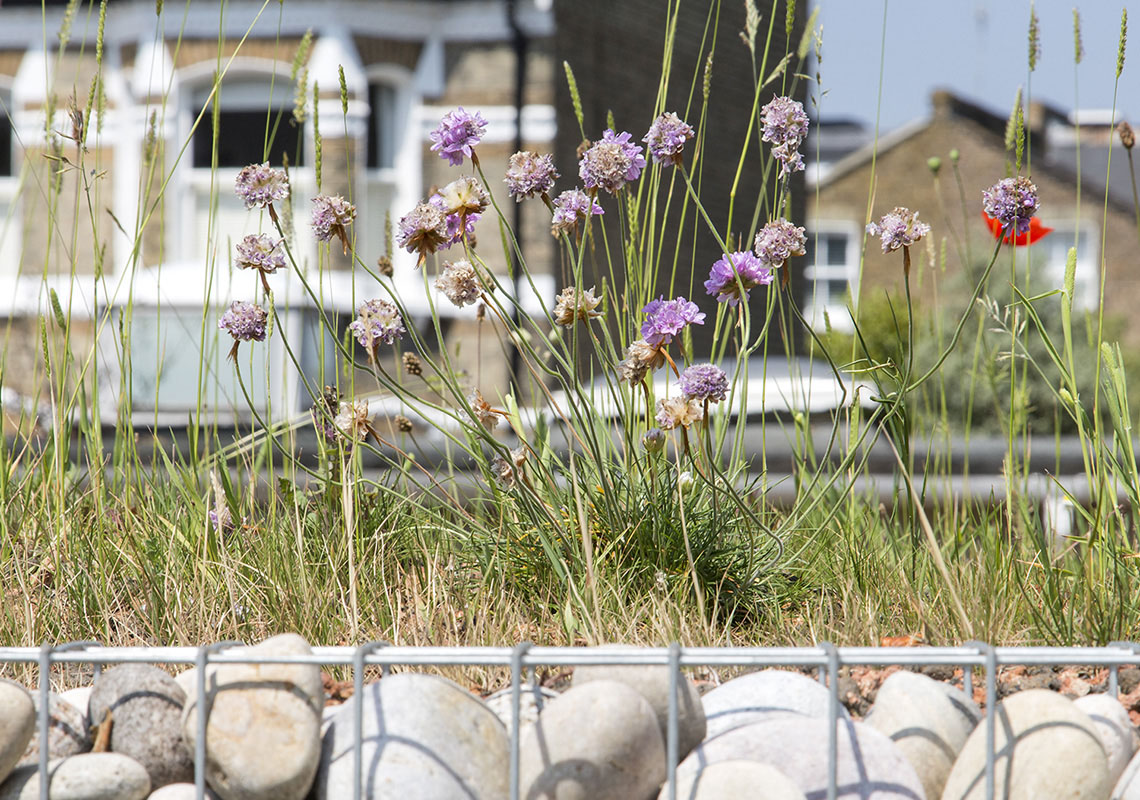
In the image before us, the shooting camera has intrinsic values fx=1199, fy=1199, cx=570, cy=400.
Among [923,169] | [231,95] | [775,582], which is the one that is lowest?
[775,582]

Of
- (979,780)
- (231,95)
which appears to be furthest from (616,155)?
(231,95)

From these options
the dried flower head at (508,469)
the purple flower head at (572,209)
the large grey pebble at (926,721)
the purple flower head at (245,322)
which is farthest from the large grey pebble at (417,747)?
the purple flower head at (572,209)

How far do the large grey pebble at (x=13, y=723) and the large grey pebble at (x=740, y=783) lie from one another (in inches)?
25.9

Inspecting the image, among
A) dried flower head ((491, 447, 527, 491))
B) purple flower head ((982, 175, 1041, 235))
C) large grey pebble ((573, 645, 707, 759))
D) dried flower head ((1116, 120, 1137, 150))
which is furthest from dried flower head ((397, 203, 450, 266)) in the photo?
dried flower head ((1116, 120, 1137, 150))

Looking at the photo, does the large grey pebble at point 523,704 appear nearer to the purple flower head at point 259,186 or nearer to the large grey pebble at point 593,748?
the large grey pebble at point 593,748

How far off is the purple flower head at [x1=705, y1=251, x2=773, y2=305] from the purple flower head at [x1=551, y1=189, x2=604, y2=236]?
0.22m

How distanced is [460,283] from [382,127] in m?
8.61

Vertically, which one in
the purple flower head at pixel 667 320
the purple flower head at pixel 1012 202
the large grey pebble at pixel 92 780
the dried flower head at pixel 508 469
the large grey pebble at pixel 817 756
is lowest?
the large grey pebble at pixel 92 780

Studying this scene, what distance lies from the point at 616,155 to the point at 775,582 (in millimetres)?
680

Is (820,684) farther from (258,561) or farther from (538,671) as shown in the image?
(258,561)

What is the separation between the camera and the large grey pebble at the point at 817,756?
1183mm

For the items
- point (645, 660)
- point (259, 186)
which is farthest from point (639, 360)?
point (259, 186)

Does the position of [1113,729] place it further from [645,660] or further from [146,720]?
[146,720]

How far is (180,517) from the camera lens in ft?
6.45
